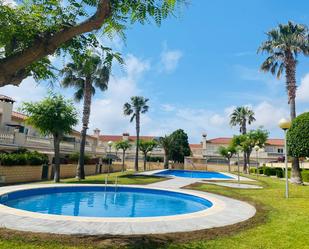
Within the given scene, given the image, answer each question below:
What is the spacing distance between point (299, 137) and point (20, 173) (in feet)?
65.3

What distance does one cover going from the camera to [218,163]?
60812mm

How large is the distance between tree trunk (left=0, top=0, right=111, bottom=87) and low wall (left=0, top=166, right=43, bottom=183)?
1806 cm

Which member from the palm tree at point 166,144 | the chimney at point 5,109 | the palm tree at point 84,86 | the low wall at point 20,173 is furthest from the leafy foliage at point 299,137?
the palm tree at point 166,144

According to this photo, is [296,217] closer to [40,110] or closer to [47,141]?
[40,110]

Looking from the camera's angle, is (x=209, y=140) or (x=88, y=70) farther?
(x=209, y=140)

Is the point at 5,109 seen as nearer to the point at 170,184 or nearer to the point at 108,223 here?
the point at 170,184

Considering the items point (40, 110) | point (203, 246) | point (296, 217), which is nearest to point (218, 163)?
point (40, 110)

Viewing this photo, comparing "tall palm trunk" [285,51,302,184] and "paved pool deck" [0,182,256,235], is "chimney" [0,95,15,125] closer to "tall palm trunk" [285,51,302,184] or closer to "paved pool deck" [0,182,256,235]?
"paved pool deck" [0,182,256,235]

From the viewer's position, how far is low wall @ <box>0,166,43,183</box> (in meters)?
20.7

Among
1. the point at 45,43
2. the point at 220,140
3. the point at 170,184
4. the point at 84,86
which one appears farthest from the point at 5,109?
the point at 220,140

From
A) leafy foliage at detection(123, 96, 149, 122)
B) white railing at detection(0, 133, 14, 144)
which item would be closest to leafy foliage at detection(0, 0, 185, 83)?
white railing at detection(0, 133, 14, 144)

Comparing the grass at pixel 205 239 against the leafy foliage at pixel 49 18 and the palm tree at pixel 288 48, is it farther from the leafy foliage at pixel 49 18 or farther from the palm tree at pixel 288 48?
the palm tree at pixel 288 48

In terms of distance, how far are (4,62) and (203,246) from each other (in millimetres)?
5661

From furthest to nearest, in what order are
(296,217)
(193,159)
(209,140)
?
1. (209,140)
2. (193,159)
3. (296,217)
